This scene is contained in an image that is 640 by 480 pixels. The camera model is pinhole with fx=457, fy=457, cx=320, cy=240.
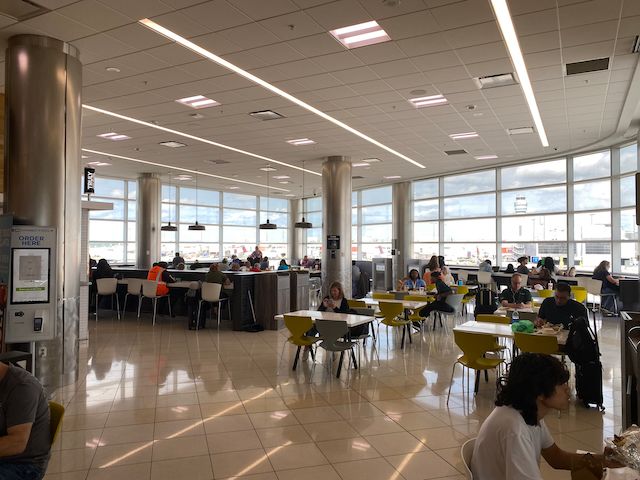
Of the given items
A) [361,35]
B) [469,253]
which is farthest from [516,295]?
[469,253]

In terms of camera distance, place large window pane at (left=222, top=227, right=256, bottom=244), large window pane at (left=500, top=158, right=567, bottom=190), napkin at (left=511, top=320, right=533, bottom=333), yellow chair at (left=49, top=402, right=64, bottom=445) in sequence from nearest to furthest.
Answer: yellow chair at (left=49, top=402, right=64, bottom=445), napkin at (left=511, top=320, right=533, bottom=333), large window pane at (left=500, top=158, right=567, bottom=190), large window pane at (left=222, top=227, right=256, bottom=244)

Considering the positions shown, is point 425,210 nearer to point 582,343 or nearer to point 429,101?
point 429,101

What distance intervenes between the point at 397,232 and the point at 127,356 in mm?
12577

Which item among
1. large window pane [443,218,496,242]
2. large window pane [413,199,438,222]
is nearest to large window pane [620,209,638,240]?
large window pane [443,218,496,242]

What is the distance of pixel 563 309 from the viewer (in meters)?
5.43

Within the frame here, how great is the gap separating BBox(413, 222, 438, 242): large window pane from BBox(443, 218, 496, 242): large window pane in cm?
48

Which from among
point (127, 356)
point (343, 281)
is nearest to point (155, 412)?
point (127, 356)

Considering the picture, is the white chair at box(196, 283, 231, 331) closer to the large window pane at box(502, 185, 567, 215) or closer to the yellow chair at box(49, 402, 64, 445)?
the yellow chair at box(49, 402, 64, 445)

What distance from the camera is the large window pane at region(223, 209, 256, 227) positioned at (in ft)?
68.2

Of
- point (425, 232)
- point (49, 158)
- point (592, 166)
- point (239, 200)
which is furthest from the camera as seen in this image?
point (239, 200)

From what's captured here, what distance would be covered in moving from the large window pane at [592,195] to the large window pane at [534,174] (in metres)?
0.59

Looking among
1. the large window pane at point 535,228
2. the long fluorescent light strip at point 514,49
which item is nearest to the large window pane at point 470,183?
the large window pane at point 535,228

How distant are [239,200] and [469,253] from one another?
1067cm

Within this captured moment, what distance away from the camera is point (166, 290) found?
33.6 feet
